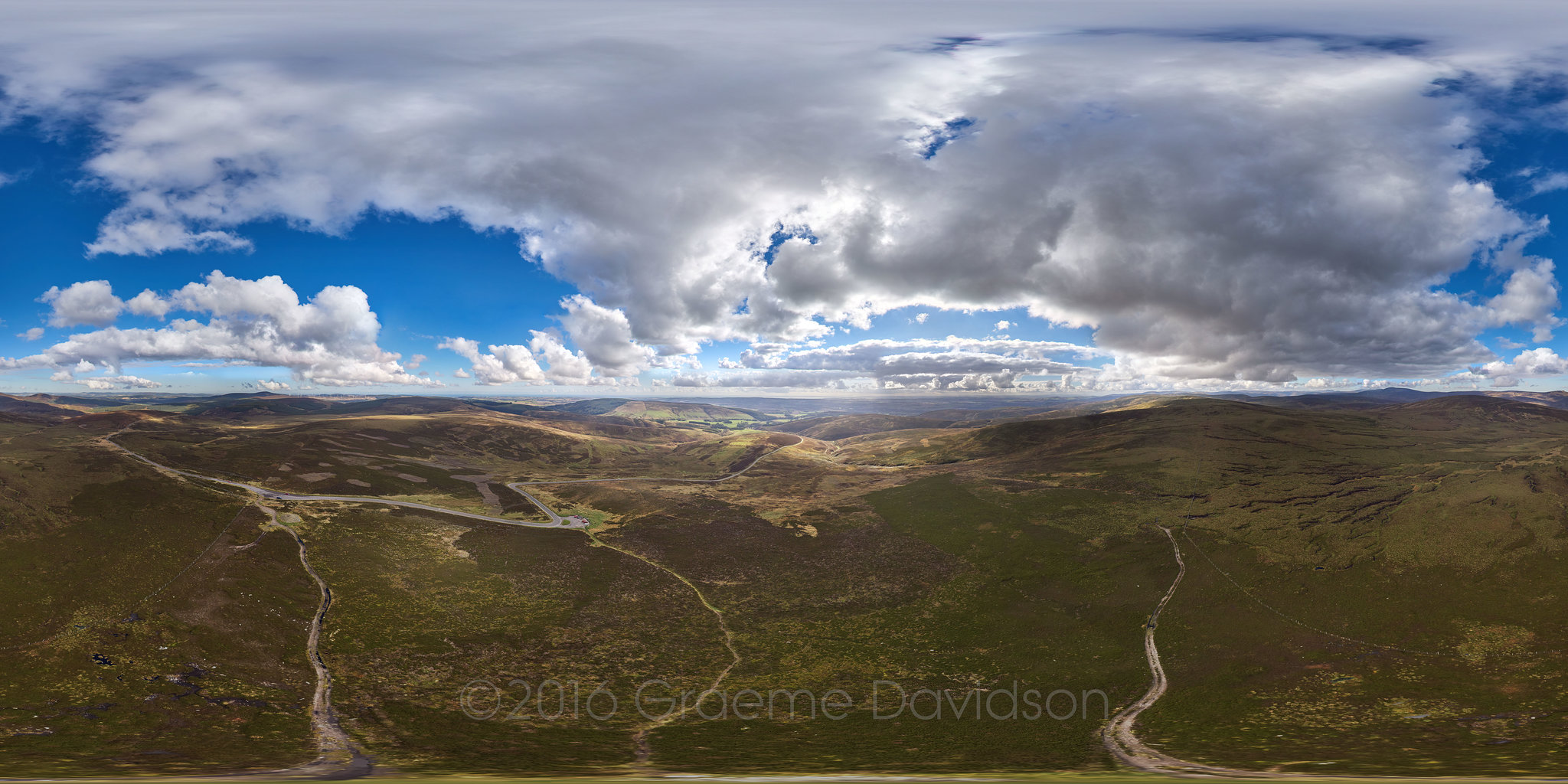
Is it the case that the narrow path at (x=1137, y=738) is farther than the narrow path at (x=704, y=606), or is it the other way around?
the narrow path at (x=704, y=606)

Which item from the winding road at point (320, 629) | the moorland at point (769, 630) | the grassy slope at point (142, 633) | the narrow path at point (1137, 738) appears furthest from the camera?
the moorland at point (769, 630)

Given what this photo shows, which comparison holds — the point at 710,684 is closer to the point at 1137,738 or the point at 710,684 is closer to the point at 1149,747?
the point at 1137,738

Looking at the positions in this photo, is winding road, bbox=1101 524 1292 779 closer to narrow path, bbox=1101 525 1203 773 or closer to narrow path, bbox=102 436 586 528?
narrow path, bbox=1101 525 1203 773

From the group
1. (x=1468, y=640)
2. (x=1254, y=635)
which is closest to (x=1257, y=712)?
(x=1254, y=635)

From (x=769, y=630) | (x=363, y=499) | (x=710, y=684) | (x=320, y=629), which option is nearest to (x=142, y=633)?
(x=320, y=629)

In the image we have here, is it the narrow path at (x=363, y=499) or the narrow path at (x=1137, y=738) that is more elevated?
the narrow path at (x=363, y=499)

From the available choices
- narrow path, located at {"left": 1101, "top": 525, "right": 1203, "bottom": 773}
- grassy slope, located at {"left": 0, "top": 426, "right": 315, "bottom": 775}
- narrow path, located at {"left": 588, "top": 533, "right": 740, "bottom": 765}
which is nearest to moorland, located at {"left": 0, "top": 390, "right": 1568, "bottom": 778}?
grassy slope, located at {"left": 0, "top": 426, "right": 315, "bottom": 775}

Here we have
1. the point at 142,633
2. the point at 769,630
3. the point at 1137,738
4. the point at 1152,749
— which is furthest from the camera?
the point at 769,630

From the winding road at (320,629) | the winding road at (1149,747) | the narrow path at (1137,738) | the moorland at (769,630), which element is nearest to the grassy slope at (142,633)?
the moorland at (769,630)

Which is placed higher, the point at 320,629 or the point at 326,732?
the point at 320,629

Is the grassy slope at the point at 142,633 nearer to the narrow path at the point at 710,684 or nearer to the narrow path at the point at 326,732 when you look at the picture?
the narrow path at the point at 326,732

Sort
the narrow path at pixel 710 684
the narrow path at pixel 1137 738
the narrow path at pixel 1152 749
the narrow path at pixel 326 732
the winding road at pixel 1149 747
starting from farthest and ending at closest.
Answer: the narrow path at pixel 710 684
the narrow path at pixel 1137 738
the winding road at pixel 1149 747
the narrow path at pixel 326 732
the narrow path at pixel 1152 749
